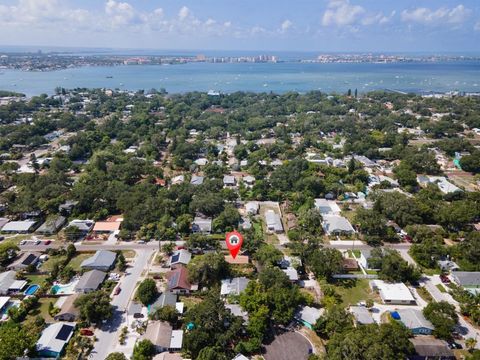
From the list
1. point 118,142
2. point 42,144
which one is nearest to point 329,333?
point 118,142

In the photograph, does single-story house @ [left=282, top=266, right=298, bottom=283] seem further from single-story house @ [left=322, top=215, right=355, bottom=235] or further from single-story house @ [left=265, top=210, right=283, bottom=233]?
single-story house @ [left=322, top=215, right=355, bottom=235]

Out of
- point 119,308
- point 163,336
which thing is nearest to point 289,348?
point 163,336

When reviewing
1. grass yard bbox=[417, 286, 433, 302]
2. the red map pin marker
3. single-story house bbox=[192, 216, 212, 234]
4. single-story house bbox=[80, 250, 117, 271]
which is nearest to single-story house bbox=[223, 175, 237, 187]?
single-story house bbox=[192, 216, 212, 234]

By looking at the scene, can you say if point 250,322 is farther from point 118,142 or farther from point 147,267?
point 118,142

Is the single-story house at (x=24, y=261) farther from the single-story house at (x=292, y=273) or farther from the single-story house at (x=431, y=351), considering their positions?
the single-story house at (x=431, y=351)

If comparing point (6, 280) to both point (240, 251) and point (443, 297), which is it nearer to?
point (240, 251)
